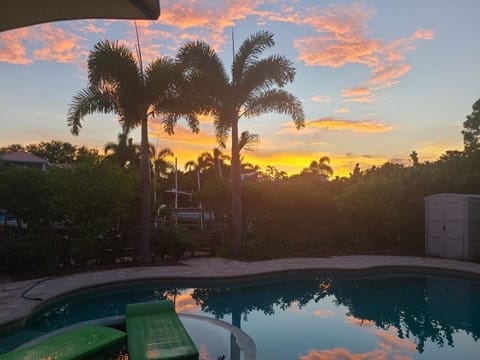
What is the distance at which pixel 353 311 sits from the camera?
941 centimetres

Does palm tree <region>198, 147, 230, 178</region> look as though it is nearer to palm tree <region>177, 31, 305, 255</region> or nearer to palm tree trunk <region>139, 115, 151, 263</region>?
palm tree <region>177, 31, 305, 255</region>

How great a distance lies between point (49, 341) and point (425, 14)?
45.5 feet

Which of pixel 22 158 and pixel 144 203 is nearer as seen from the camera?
pixel 144 203

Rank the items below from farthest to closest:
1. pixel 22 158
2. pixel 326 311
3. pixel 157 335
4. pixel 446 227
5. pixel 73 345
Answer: pixel 22 158 < pixel 446 227 < pixel 326 311 < pixel 157 335 < pixel 73 345

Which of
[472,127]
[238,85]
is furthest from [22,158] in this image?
[472,127]

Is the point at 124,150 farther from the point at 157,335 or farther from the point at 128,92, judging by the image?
the point at 157,335

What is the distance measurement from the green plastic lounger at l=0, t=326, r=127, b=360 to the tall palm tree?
7090 millimetres

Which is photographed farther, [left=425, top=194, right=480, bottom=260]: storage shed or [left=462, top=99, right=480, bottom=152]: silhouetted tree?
[left=462, top=99, right=480, bottom=152]: silhouetted tree

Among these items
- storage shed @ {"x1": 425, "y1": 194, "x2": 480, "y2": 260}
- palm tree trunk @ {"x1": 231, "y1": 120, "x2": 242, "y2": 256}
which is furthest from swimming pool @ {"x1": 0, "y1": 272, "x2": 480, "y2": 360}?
palm tree trunk @ {"x1": 231, "y1": 120, "x2": 242, "y2": 256}

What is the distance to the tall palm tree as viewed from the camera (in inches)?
521

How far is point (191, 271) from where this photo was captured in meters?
11.9

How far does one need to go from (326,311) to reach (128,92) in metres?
9.40

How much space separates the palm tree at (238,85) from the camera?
15281mm

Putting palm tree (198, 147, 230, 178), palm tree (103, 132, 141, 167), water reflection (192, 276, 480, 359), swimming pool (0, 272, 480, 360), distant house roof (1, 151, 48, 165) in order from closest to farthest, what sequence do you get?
swimming pool (0, 272, 480, 360) → water reflection (192, 276, 480, 359) → distant house roof (1, 151, 48, 165) → palm tree (103, 132, 141, 167) → palm tree (198, 147, 230, 178)
